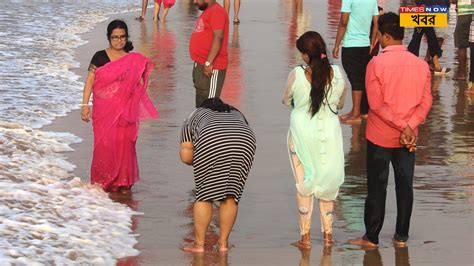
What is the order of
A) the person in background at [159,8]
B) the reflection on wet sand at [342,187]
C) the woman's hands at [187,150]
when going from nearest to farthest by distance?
the woman's hands at [187,150] → the reflection on wet sand at [342,187] → the person in background at [159,8]

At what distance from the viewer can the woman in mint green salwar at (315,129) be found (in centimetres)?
769

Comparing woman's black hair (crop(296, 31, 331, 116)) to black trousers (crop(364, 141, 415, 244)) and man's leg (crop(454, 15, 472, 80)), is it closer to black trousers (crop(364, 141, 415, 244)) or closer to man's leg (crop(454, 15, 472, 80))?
black trousers (crop(364, 141, 415, 244))

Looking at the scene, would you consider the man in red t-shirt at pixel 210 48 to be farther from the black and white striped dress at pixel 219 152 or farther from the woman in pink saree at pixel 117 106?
the black and white striped dress at pixel 219 152

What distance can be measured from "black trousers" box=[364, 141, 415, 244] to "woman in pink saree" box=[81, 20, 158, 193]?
2505 millimetres

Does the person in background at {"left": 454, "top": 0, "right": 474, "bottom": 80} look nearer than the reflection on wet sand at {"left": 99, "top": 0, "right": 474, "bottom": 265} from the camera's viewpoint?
No

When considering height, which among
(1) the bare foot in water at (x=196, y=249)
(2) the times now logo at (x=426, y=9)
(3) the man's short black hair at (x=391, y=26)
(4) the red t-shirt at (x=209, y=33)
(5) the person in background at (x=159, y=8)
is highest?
(3) the man's short black hair at (x=391, y=26)

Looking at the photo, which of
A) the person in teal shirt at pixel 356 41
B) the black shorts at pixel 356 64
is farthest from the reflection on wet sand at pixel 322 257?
the black shorts at pixel 356 64

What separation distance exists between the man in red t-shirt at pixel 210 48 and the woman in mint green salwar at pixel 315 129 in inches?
96.1

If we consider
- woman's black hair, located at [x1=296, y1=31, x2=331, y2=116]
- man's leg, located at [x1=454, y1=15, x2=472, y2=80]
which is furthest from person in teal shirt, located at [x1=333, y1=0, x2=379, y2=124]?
woman's black hair, located at [x1=296, y1=31, x2=331, y2=116]

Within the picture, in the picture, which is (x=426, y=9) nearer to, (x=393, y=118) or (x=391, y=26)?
(x=391, y=26)

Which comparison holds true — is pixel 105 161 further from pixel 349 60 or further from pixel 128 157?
pixel 349 60

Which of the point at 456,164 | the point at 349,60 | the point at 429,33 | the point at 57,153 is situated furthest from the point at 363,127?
the point at 429,33

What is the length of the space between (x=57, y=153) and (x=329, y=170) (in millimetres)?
4166

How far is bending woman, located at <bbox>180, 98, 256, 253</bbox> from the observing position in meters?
7.45
